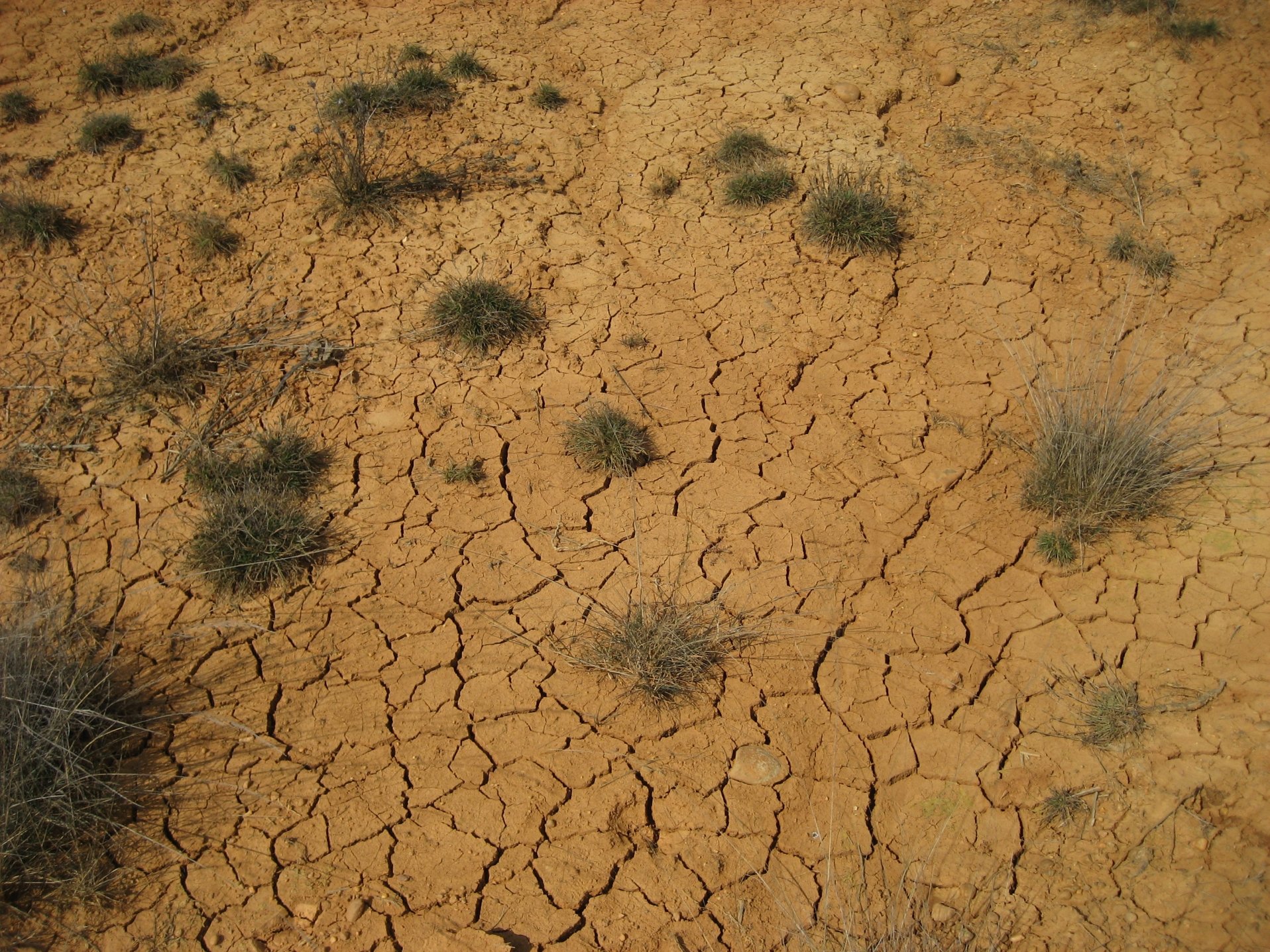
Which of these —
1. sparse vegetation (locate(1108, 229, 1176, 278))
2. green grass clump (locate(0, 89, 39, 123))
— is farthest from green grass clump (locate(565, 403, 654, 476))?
green grass clump (locate(0, 89, 39, 123))

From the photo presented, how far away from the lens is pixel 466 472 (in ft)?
12.4

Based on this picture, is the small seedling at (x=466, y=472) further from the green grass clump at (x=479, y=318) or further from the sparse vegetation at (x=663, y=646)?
the sparse vegetation at (x=663, y=646)

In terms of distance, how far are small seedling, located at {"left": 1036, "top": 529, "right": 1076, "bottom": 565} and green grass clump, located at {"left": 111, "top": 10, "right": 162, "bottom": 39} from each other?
21.3ft

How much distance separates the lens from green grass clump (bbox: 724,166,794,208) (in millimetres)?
4926

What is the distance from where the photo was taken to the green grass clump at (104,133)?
521 centimetres

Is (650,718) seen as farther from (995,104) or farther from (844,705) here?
(995,104)

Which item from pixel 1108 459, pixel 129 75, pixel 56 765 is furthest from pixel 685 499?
pixel 129 75

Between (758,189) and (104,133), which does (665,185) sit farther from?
(104,133)

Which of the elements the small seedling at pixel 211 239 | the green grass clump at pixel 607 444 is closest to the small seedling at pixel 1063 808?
the green grass clump at pixel 607 444

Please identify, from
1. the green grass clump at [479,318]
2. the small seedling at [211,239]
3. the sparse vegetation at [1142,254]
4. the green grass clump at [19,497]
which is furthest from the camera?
the small seedling at [211,239]

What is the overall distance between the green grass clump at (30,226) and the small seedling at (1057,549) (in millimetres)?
5171

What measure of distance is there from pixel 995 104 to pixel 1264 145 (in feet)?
5.02

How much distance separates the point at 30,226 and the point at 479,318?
2619mm

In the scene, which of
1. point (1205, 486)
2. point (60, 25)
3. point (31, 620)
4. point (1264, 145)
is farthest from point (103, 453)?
point (1264, 145)
